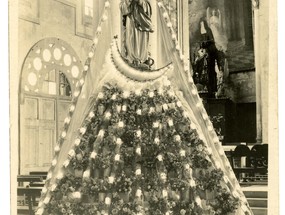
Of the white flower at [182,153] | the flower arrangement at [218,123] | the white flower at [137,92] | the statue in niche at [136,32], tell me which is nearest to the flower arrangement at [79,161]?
the white flower at [137,92]

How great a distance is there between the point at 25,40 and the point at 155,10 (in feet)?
3.95

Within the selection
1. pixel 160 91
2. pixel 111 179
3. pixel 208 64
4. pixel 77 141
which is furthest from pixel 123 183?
pixel 208 64

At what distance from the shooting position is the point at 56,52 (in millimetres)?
5184

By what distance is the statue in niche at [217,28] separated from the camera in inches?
184

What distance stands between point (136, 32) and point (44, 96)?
Result: 0.98 metres

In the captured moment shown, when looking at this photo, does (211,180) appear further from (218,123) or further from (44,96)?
(44,96)

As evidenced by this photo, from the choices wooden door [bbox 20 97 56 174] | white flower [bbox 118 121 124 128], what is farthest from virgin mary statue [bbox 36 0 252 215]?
wooden door [bbox 20 97 56 174]

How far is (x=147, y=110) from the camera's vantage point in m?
4.74

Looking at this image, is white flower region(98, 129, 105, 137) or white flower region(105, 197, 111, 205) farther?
white flower region(98, 129, 105, 137)

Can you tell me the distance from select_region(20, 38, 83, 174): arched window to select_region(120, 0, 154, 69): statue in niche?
492 millimetres

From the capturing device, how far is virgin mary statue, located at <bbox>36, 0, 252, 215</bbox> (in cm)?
461

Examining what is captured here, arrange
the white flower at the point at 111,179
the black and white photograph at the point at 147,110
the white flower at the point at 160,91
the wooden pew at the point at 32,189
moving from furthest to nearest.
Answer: the wooden pew at the point at 32,189, the white flower at the point at 160,91, the white flower at the point at 111,179, the black and white photograph at the point at 147,110

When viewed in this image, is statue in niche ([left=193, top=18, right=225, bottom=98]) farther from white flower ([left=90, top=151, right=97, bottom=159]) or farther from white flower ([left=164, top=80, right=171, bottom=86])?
white flower ([left=90, top=151, right=97, bottom=159])

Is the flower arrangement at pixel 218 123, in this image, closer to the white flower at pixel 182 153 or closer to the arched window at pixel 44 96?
the white flower at pixel 182 153
